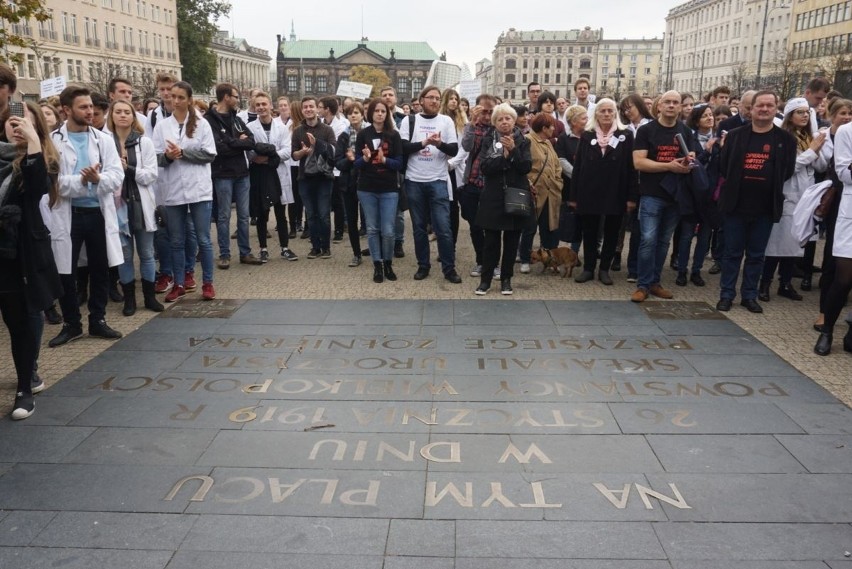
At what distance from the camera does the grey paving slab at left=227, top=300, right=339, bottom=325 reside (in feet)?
22.4

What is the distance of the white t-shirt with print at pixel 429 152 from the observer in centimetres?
815

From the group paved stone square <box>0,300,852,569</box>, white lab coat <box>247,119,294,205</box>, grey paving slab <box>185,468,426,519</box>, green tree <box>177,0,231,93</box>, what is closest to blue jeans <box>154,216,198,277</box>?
paved stone square <box>0,300,852,569</box>

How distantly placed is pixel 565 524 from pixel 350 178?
7.09 m

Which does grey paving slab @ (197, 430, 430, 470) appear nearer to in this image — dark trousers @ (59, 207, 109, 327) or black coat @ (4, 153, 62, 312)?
black coat @ (4, 153, 62, 312)

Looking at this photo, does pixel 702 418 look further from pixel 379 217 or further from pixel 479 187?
pixel 379 217

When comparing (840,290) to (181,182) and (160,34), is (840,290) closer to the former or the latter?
(181,182)

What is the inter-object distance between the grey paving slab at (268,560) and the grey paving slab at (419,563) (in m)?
0.05

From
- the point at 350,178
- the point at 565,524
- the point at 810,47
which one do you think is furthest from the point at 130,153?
the point at 810,47

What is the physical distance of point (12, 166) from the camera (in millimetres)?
4398

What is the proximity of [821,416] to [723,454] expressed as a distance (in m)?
1.01

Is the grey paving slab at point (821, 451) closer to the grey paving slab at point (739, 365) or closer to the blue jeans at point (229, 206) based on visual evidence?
the grey paving slab at point (739, 365)

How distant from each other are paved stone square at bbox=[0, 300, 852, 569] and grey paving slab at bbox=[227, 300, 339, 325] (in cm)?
37

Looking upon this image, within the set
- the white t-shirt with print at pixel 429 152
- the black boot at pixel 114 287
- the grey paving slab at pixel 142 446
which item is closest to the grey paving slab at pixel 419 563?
the grey paving slab at pixel 142 446

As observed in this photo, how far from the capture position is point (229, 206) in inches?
345
